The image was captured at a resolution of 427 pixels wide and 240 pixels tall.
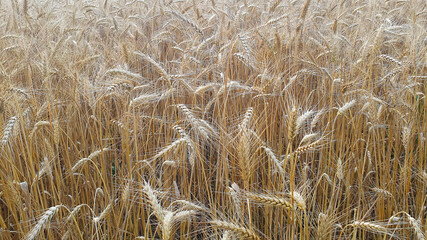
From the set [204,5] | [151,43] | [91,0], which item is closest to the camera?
[151,43]

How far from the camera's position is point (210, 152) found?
1953mm

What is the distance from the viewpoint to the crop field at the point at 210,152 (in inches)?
53.6

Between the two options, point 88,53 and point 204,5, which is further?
point 204,5

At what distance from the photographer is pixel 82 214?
1.63 metres

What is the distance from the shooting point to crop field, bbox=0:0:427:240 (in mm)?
1361

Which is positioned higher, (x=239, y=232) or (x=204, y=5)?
(x=204, y=5)

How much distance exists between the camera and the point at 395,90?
1949 mm

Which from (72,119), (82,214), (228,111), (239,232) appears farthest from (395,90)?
(72,119)

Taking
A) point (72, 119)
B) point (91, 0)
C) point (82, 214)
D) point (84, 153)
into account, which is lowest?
point (82, 214)

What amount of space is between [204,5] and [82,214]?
3.82 m

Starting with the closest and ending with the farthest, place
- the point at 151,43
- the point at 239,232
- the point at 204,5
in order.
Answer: the point at 239,232 → the point at 151,43 → the point at 204,5

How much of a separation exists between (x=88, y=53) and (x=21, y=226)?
4.97 feet

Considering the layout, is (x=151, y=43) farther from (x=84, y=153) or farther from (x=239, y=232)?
(x=239, y=232)

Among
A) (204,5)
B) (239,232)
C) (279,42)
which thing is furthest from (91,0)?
(239,232)
